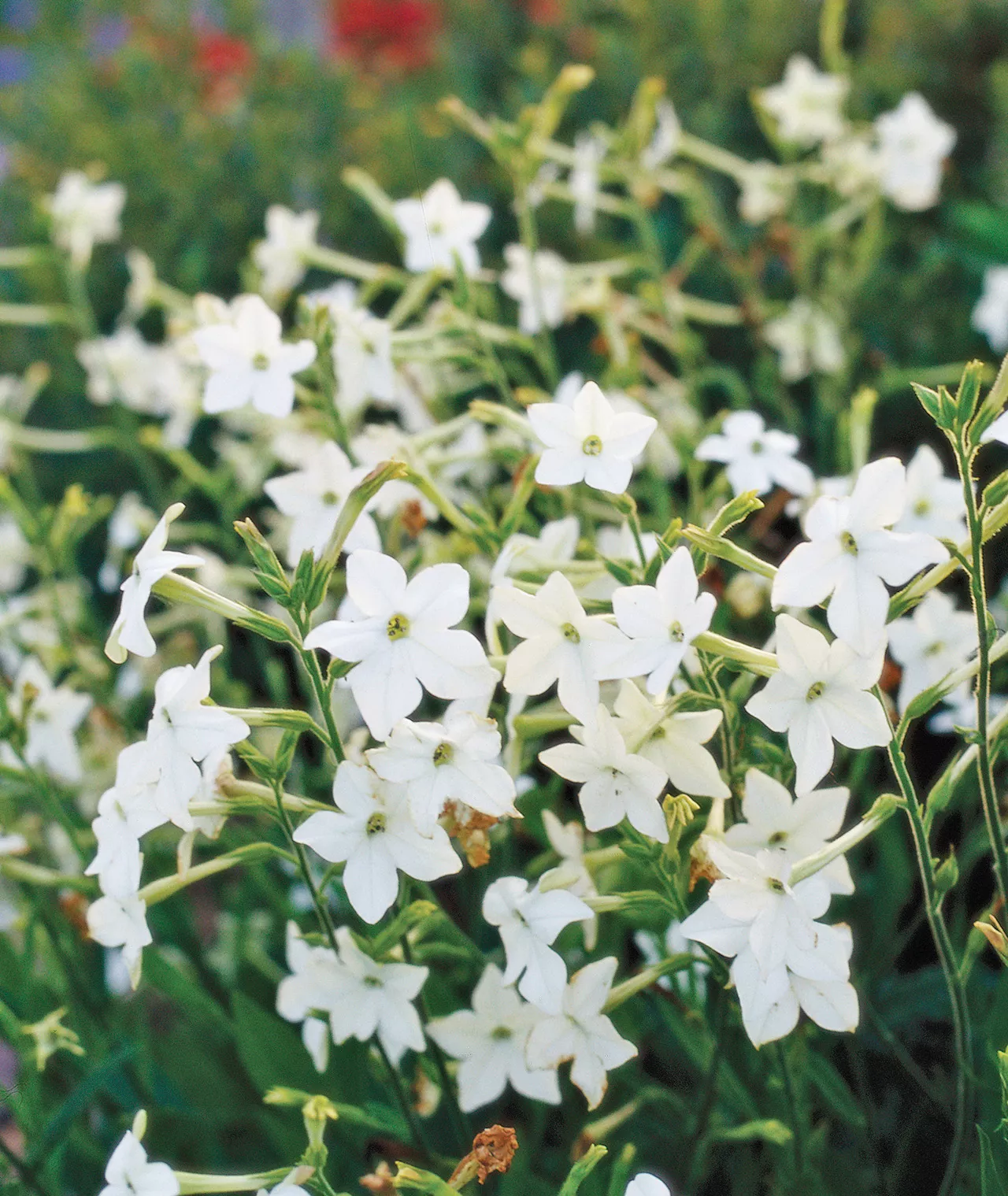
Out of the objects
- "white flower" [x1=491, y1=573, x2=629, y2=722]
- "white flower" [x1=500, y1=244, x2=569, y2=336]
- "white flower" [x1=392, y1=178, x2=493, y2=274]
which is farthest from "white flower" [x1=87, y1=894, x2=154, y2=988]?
"white flower" [x1=500, y1=244, x2=569, y2=336]

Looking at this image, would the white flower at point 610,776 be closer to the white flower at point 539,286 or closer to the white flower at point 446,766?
the white flower at point 446,766

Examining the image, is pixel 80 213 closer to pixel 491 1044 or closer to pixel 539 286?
pixel 539 286

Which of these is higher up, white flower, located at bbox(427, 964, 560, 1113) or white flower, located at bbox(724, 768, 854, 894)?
white flower, located at bbox(724, 768, 854, 894)

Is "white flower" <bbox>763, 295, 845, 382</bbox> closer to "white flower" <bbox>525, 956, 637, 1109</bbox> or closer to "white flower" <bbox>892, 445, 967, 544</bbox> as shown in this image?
"white flower" <bbox>892, 445, 967, 544</bbox>

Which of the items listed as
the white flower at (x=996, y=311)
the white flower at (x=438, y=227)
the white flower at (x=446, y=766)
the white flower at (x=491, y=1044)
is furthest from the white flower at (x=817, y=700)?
the white flower at (x=996, y=311)

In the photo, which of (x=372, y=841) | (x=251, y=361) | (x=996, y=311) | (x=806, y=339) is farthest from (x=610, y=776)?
(x=996, y=311)

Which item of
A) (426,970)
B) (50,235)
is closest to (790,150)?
(50,235)
